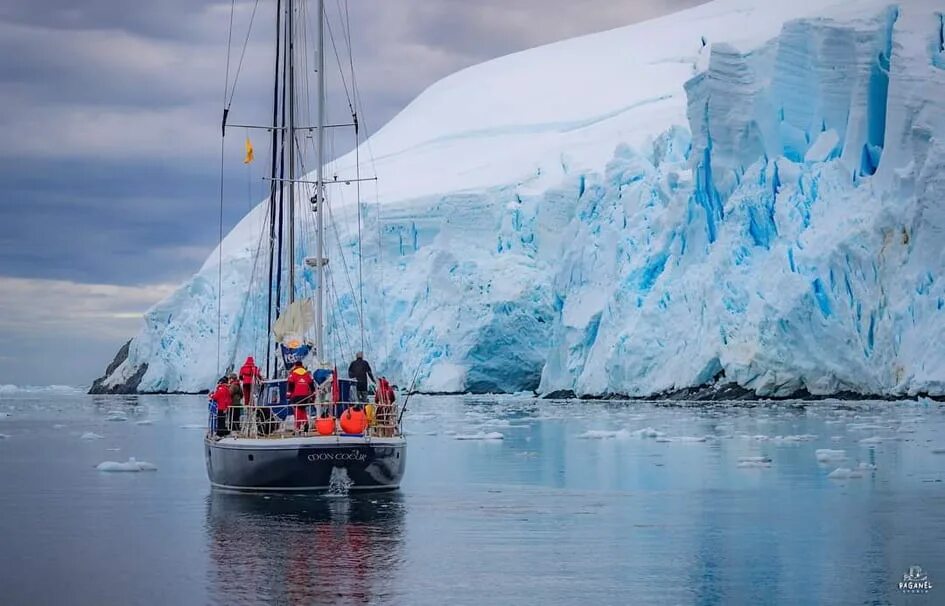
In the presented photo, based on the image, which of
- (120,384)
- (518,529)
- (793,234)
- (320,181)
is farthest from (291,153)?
(120,384)

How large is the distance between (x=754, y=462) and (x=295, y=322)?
628 cm

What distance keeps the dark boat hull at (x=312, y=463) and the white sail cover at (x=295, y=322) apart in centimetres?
154

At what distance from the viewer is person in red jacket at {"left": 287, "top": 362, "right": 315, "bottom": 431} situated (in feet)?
47.0

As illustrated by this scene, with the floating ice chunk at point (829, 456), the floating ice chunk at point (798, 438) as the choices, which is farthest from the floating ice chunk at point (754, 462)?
the floating ice chunk at point (798, 438)

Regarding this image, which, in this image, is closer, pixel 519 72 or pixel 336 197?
pixel 336 197

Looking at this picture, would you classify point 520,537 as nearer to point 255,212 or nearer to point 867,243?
point 867,243

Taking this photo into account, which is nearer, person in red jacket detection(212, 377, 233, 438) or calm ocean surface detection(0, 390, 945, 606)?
calm ocean surface detection(0, 390, 945, 606)

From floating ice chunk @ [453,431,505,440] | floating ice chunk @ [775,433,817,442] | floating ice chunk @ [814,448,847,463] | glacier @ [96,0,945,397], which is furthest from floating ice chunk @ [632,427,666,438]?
glacier @ [96,0,945,397]

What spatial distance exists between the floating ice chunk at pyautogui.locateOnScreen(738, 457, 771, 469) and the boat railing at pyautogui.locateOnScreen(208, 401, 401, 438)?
15.7 ft

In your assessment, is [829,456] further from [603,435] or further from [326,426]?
[326,426]

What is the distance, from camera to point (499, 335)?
1794 inches

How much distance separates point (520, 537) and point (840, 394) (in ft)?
76.4

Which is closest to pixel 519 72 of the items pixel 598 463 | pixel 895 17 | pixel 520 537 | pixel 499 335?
pixel 499 335

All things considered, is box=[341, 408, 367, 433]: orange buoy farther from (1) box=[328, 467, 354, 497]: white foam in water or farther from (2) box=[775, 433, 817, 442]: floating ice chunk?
(2) box=[775, 433, 817, 442]: floating ice chunk
